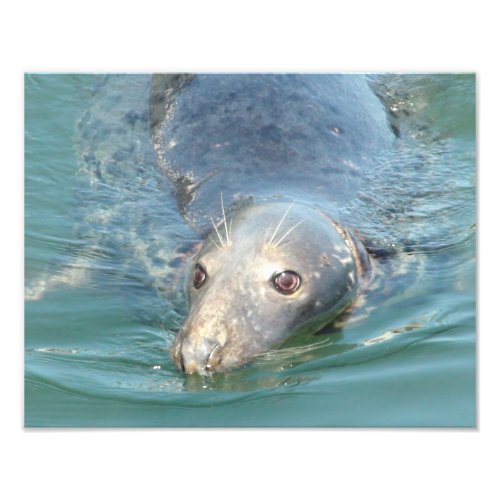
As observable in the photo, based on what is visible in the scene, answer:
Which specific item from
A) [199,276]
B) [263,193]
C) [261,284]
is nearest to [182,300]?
[199,276]

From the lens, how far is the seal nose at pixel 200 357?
6020mm

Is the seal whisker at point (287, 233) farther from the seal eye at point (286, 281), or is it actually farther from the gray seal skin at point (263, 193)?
the seal eye at point (286, 281)

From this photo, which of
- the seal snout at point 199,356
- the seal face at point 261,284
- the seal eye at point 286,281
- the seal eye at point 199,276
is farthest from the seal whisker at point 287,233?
the seal snout at point 199,356

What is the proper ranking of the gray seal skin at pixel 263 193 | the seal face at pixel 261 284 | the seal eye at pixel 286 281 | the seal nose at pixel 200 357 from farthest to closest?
1. the seal eye at pixel 286 281
2. the gray seal skin at pixel 263 193
3. the seal face at pixel 261 284
4. the seal nose at pixel 200 357

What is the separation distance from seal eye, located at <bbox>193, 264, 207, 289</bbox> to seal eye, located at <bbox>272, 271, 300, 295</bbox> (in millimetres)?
348

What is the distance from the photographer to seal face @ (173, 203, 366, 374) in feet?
20.1

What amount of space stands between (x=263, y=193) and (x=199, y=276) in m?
0.81

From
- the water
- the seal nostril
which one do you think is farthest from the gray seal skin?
the water

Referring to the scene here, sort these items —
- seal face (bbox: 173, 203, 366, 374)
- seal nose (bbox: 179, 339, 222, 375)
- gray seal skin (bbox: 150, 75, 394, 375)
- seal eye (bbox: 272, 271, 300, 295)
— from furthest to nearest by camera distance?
seal eye (bbox: 272, 271, 300, 295) < gray seal skin (bbox: 150, 75, 394, 375) < seal face (bbox: 173, 203, 366, 374) < seal nose (bbox: 179, 339, 222, 375)

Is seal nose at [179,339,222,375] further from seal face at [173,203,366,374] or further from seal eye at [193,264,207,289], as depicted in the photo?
seal eye at [193,264,207,289]
